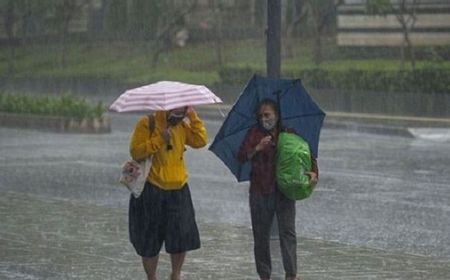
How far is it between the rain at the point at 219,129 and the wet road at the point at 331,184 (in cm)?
4

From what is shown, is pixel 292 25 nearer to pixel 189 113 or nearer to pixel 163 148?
pixel 189 113

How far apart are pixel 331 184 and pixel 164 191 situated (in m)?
9.46

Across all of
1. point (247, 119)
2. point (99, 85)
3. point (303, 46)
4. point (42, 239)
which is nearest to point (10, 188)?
point (42, 239)

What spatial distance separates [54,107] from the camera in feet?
102

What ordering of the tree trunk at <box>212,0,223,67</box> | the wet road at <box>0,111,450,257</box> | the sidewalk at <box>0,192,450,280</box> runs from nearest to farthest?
1. the sidewalk at <box>0,192,450,280</box>
2. the wet road at <box>0,111,450,257</box>
3. the tree trunk at <box>212,0,223,67</box>

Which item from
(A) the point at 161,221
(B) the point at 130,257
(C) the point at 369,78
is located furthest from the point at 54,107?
(A) the point at 161,221

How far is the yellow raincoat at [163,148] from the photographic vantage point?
33.8 ft

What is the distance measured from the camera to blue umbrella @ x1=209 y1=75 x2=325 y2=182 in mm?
10625

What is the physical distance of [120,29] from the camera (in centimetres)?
5959

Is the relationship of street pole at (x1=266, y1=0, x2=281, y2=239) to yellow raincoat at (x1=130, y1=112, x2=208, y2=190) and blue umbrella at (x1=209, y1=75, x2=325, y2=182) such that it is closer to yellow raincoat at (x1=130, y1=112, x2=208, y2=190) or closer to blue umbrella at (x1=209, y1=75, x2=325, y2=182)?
blue umbrella at (x1=209, y1=75, x2=325, y2=182)

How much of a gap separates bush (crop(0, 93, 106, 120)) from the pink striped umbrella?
773 inches

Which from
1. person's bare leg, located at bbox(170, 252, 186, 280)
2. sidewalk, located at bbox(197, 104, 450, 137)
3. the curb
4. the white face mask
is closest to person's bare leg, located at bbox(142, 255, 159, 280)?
person's bare leg, located at bbox(170, 252, 186, 280)

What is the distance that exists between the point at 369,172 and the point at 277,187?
36.2 feet

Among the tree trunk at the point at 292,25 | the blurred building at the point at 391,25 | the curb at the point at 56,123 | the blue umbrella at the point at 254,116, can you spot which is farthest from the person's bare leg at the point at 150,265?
the tree trunk at the point at 292,25
